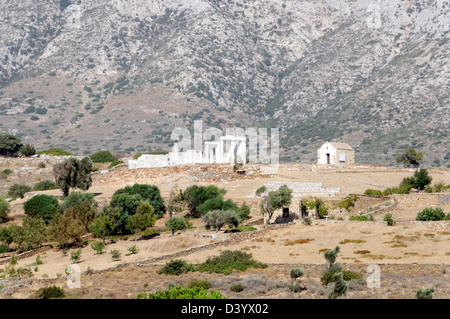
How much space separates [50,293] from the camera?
1094 inches

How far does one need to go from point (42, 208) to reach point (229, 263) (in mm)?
22842

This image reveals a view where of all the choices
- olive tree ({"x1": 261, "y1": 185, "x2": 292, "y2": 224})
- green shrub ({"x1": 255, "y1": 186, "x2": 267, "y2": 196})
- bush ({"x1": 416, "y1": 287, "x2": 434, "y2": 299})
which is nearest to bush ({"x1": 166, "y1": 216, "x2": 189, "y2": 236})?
olive tree ({"x1": 261, "y1": 185, "x2": 292, "y2": 224})

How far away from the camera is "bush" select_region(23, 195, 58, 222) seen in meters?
49.3

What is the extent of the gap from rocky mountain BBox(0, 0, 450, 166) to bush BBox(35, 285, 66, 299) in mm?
89791

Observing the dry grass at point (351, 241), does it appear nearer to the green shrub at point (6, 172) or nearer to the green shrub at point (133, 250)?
the green shrub at point (133, 250)

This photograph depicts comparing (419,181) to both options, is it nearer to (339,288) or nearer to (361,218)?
(361,218)

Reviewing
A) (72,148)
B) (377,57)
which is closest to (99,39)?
(72,148)

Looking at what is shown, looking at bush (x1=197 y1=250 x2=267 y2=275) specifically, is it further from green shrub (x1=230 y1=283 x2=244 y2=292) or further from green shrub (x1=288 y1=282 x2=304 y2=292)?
green shrub (x1=288 y1=282 x2=304 y2=292)

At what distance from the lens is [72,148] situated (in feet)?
444

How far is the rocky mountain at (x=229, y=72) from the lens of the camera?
131000 mm

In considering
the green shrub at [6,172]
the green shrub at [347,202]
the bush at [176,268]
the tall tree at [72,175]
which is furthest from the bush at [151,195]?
the green shrub at [6,172]

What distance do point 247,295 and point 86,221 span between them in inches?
909

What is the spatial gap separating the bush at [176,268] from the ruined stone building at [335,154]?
44.4m

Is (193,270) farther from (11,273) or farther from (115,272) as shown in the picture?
(11,273)
